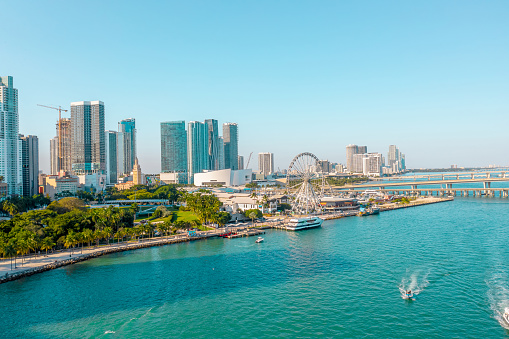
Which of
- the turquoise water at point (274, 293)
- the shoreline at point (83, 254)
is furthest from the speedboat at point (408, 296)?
the shoreline at point (83, 254)

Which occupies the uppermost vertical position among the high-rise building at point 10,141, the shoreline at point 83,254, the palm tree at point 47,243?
the high-rise building at point 10,141

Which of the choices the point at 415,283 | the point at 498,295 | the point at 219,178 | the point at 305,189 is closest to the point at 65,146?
the point at 219,178

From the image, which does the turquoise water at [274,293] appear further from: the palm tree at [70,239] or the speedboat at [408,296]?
the palm tree at [70,239]

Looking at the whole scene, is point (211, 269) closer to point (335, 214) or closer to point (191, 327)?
point (191, 327)

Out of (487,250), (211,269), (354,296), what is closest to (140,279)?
(211,269)

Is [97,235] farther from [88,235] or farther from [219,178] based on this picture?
[219,178]

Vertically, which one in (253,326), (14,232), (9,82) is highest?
(9,82)
